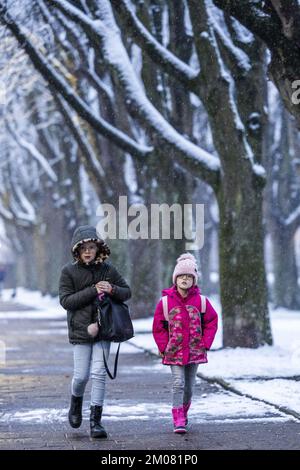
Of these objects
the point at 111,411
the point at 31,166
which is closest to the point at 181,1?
the point at 111,411

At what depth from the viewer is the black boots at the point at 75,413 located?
29.8 feet

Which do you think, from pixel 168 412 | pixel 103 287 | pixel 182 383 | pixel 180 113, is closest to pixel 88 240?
pixel 103 287

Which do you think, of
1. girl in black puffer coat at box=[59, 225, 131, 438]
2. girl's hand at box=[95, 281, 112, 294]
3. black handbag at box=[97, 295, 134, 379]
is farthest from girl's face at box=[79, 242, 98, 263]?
black handbag at box=[97, 295, 134, 379]

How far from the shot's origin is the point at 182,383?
9.12 meters

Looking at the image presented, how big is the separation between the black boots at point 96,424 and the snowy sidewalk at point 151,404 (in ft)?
0.29

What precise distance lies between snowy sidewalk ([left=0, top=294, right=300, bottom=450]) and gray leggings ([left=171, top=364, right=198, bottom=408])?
0.27 m

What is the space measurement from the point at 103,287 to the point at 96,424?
1082mm

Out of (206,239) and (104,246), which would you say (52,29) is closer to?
(104,246)

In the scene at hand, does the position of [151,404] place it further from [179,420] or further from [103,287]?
[103,287]

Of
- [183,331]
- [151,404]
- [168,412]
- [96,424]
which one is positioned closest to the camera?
[96,424]

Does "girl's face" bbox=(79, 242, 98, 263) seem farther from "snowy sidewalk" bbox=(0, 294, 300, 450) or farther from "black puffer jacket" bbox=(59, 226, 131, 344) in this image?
"snowy sidewalk" bbox=(0, 294, 300, 450)

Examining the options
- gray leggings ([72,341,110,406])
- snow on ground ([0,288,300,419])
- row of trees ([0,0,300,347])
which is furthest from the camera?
row of trees ([0,0,300,347])

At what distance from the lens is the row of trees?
54.6 feet
